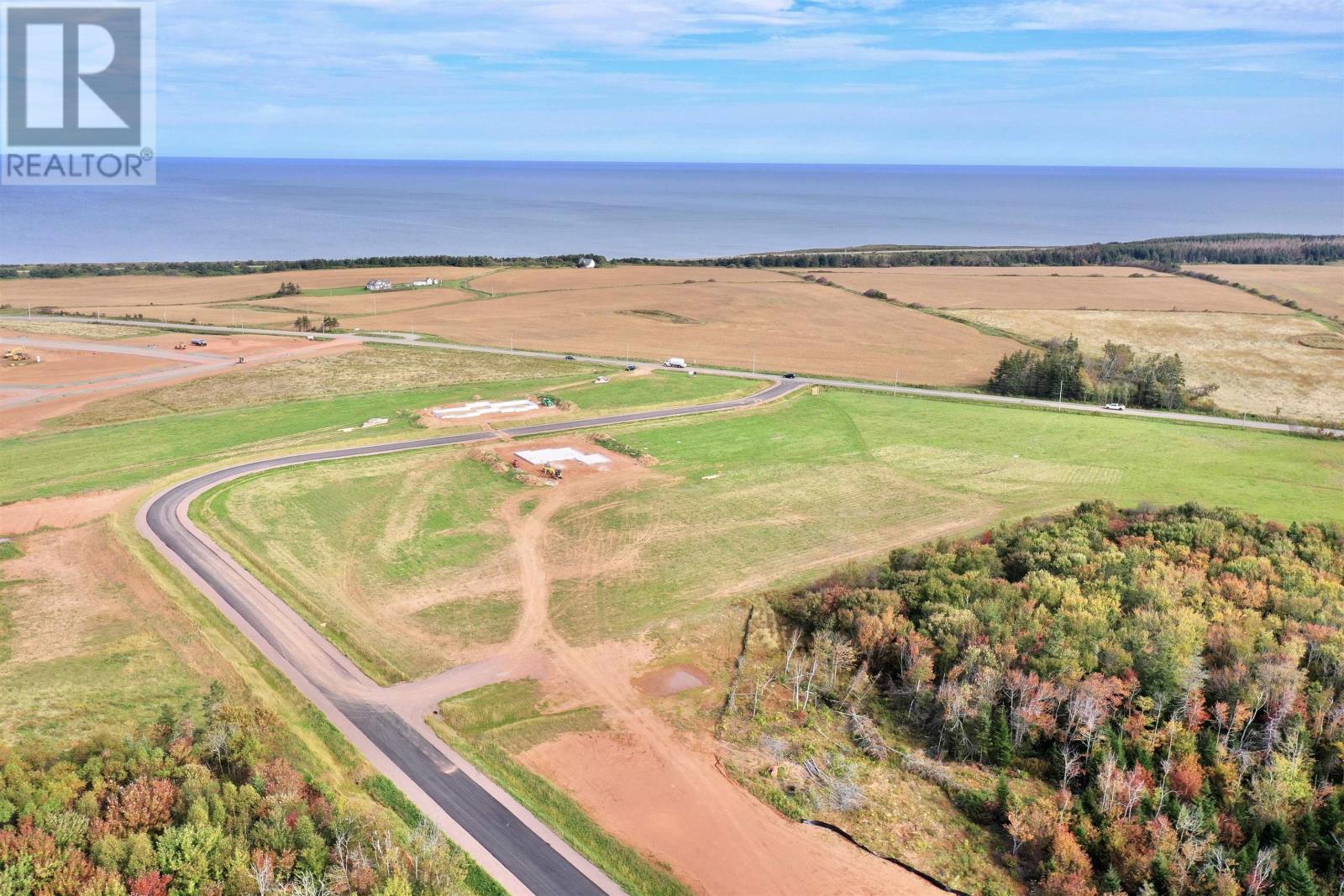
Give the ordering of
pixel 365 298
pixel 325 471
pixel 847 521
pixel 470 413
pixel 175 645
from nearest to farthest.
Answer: pixel 175 645 < pixel 847 521 < pixel 325 471 < pixel 470 413 < pixel 365 298

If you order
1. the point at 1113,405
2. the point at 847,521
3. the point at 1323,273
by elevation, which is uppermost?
the point at 1323,273

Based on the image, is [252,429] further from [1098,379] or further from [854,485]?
[1098,379]

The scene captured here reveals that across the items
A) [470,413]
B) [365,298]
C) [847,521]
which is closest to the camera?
[847,521]

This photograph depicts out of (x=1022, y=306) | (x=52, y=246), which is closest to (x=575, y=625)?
(x=1022, y=306)

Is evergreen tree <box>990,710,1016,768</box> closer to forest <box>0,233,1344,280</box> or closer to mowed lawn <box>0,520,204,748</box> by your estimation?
mowed lawn <box>0,520,204,748</box>

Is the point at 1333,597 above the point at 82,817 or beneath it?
above

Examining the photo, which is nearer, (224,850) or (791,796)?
(224,850)

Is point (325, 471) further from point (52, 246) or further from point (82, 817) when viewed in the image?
point (52, 246)
